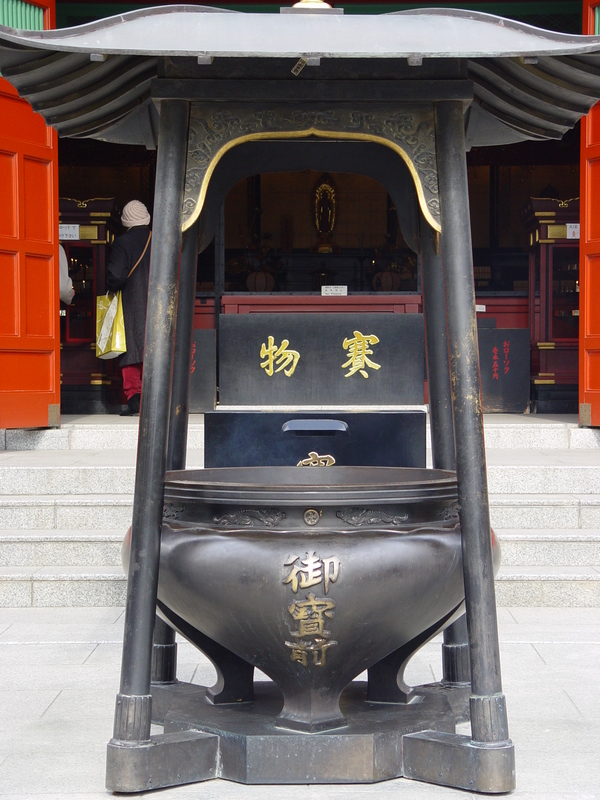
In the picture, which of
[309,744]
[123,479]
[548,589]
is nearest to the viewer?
[309,744]

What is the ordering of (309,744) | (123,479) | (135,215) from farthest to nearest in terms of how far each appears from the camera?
(135,215)
(123,479)
(309,744)

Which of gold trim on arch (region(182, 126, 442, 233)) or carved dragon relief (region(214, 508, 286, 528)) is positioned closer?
carved dragon relief (region(214, 508, 286, 528))

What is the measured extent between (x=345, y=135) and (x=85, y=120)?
870 millimetres

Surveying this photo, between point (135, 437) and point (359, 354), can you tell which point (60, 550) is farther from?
point (359, 354)

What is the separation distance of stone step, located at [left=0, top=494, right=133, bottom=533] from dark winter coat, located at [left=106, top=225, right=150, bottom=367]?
3.09 m

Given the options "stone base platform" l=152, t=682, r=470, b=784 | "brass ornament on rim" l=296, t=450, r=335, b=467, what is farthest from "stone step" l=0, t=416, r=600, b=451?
"stone base platform" l=152, t=682, r=470, b=784

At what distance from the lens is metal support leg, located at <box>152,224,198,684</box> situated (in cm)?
304

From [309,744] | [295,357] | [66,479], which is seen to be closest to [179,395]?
[309,744]

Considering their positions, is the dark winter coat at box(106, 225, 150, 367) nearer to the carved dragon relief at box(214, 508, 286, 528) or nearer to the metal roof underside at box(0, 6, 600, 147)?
the metal roof underside at box(0, 6, 600, 147)

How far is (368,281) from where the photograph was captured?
1245cm

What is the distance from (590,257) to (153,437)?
5122 millimetres

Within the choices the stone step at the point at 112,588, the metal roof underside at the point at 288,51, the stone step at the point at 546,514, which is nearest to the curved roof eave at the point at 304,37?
the metal roof underside at the point at 288,51

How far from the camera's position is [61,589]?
15.3 feet

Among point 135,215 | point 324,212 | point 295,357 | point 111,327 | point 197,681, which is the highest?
point 324,212
